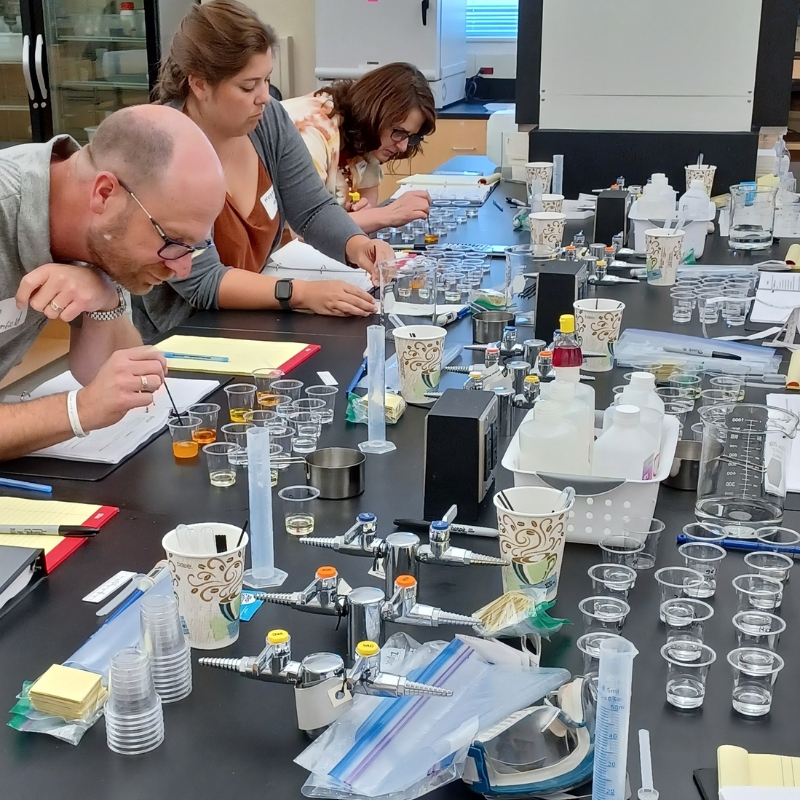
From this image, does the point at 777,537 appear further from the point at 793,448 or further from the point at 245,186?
the point at 245,186

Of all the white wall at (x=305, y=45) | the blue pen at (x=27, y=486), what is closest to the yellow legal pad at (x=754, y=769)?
the blue pen at (x=27, y=486)

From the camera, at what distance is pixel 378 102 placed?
3215 millimetres

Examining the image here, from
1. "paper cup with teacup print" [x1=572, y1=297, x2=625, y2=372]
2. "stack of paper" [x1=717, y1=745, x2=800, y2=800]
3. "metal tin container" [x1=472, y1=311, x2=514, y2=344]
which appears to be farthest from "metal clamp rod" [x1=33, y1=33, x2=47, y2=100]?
"stack of paper" [x1=717, y1=745, x2=800, y2=800]

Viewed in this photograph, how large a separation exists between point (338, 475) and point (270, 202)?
1559 mm

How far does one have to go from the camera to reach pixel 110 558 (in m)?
1.18

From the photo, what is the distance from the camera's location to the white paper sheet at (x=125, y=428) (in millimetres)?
1472

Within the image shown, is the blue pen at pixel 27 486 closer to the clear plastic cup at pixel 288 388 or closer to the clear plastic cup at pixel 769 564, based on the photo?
the clear plastic cup at pixel 288 388

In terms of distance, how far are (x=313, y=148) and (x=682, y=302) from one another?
1.45 metres

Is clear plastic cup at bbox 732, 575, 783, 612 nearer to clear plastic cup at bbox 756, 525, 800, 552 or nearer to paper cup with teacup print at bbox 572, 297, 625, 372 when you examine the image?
clear plastic cup at bbox 756, 525, 800, 552

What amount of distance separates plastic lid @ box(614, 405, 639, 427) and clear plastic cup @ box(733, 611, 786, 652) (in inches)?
10.3

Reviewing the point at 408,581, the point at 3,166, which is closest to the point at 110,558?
the point at 408,581

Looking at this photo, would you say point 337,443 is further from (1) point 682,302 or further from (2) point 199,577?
(1) point 682,302

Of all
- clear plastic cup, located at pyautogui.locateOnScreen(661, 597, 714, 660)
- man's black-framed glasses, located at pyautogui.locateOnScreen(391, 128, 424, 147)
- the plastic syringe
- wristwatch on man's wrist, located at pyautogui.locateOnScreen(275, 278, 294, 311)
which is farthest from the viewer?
man's black-framed glasses, located at pyautogui.locateOnScreen(391, 128, 424, 147)

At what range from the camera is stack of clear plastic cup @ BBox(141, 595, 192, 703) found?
904 mm
